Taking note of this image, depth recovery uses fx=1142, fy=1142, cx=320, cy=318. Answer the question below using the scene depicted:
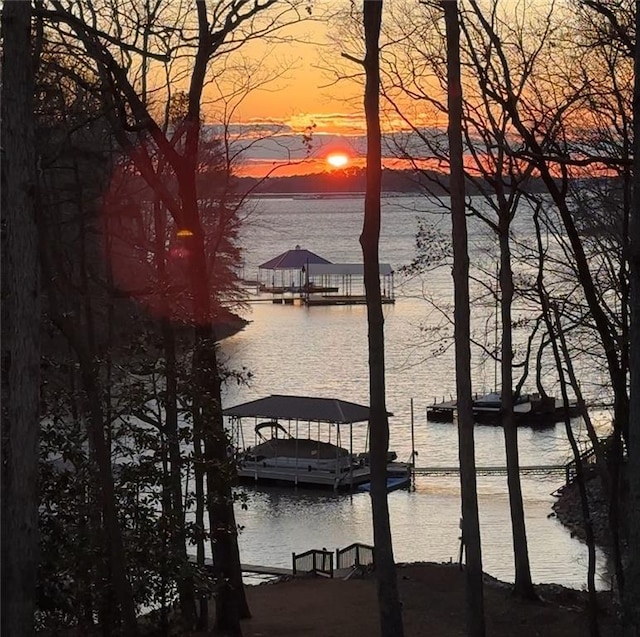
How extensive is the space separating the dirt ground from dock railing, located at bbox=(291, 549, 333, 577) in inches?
72.8

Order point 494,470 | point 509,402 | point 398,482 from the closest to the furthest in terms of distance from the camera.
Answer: point 509,402, point 398,482, point 494,470

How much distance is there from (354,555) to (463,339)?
1006 centimetres

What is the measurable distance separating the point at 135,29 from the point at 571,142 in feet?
15.7

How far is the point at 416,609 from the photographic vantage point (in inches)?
546

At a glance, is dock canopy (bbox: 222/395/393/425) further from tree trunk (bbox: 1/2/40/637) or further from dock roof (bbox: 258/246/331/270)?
dock roof (bbox: 258/246/331/270)

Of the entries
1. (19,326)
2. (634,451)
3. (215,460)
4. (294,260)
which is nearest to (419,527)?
(215,460)

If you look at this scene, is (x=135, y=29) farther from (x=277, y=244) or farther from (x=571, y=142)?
(x=277, y=244)

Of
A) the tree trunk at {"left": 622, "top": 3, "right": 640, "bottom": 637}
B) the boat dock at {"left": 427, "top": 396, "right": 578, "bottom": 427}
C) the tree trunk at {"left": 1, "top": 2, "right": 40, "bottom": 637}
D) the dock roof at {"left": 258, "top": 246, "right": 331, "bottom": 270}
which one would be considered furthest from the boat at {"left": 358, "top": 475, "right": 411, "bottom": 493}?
the dock roof at {"left": 258, "top": 246, "right": 331, "bottom": 270}

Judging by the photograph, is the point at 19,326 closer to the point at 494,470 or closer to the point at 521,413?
the point at 494,470

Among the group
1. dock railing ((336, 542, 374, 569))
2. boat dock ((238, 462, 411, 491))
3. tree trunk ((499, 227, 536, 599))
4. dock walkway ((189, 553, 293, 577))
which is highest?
tree trunk ((499, 227, 536, 599))

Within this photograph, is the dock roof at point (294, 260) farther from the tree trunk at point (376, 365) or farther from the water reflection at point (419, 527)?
the tree trunk at point (376, 365)

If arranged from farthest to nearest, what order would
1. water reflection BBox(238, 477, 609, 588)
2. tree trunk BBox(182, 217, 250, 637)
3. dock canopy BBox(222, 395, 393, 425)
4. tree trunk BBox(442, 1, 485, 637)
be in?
dock canopy BBox(222, 395, 393, 425) < water reflection BBox(238, 477, 609, 588) < tree trunk BBox(442, 1, 485, 637) < tree trunk BBox(182, 217, 250, 637)

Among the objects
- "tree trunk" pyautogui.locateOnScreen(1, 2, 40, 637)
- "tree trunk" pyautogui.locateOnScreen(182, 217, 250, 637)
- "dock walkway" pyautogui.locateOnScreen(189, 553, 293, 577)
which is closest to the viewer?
"tree trunk" pyautogui.locateOnScreen(1, 2, 40, 637)

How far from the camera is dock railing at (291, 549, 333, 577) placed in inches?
719
